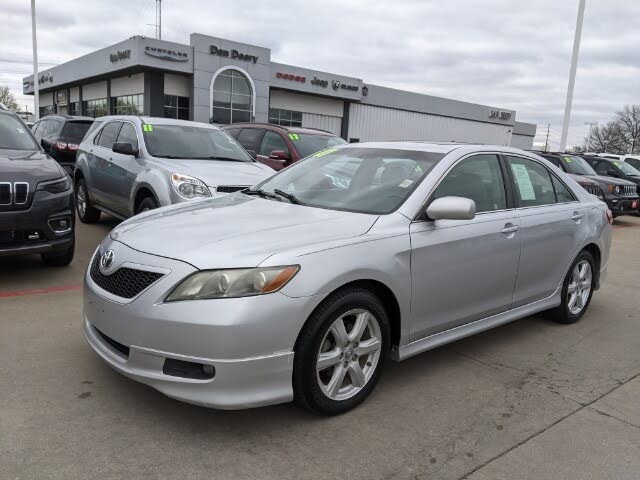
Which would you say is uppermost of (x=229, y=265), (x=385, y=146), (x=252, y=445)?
(x=385, y=146)

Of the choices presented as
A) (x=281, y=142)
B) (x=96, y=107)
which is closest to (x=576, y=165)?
(x=281, y=142)

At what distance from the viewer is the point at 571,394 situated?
3627 mm

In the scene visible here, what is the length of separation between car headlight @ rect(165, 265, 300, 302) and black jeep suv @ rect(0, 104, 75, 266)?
301cm

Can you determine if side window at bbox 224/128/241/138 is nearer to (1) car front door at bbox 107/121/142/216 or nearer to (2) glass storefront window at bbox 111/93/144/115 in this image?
(1) car front door at bbox 107/121/142/216

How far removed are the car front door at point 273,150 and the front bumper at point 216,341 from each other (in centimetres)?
634

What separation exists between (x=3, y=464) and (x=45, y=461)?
7.0 inches

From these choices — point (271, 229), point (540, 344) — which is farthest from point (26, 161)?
point (540, 344)

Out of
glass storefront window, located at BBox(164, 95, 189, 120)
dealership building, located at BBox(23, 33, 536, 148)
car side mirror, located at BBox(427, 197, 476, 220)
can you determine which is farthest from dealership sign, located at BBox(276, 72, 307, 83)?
car side mirror, located at BBox(427, 197, 476, 220)

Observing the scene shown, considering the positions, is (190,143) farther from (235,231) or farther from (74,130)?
(74,130)

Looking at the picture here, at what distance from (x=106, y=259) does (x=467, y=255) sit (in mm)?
2275

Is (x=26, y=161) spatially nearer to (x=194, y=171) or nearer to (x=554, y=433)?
(x=194, y=171)

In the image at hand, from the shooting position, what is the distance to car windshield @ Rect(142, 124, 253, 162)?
7108 mm

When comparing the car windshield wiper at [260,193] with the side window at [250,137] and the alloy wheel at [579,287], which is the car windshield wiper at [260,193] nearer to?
the alloy wheel at [579,287]

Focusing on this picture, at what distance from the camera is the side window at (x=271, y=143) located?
9.61m
